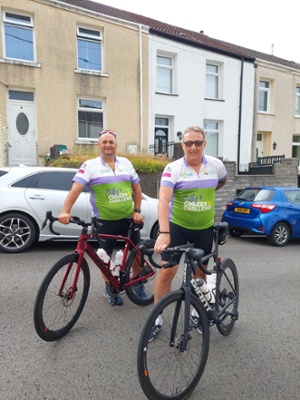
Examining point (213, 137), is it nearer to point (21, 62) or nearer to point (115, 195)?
point (21, 62)

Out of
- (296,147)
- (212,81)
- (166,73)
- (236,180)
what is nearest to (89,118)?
(166,73)

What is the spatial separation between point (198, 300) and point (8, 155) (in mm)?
10944

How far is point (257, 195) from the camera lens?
748 centimetres

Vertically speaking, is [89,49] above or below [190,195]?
above

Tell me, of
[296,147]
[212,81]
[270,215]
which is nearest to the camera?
[270,215]

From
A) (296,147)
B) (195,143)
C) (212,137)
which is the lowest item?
(195,143)

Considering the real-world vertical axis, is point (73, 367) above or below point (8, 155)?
below

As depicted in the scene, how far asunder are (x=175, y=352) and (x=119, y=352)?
0.66 metres

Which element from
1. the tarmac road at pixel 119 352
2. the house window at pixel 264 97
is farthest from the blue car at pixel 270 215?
the house window at pixel 264 97

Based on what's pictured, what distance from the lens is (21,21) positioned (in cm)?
1116

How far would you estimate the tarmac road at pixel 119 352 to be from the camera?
2.21m

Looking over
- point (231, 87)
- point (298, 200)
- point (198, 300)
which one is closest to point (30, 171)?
point (198, 300)

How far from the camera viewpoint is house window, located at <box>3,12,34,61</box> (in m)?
11.0

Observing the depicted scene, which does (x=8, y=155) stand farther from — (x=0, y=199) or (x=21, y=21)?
(x=0, y=199)
